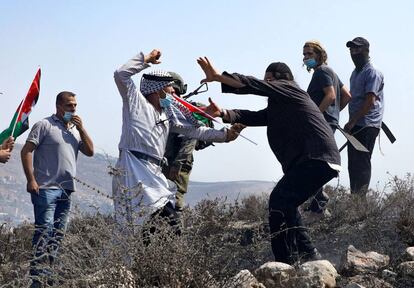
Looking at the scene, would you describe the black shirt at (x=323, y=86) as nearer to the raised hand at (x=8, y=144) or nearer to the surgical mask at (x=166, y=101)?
the surgical mask at (x=166, y=101)

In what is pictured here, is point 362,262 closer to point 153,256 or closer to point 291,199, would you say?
point 291,199

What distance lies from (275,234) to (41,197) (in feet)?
7.21

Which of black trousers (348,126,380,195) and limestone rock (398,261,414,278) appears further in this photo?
black trousers (348,126,380,195)

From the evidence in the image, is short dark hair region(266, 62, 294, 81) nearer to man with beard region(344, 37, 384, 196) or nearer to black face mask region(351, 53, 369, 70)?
man with beard region(344, 37, 384, 196)

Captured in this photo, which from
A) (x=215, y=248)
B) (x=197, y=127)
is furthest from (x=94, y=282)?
(x=197, y=127)

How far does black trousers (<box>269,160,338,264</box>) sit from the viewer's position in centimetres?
662

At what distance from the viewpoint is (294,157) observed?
6.74 meters

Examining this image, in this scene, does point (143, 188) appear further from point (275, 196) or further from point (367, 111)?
point (367, 111)

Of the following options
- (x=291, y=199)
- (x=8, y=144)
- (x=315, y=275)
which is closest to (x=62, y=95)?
(x=8, y=144)

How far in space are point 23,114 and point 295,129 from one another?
256 cm

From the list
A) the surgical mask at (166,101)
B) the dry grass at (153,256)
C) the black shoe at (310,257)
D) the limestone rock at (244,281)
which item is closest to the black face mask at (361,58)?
the dry grass at (153,256)

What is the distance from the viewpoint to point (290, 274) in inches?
244

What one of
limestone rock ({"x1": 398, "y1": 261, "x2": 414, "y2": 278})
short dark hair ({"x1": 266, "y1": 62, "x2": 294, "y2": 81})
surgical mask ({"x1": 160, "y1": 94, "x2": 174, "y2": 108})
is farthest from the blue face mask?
limestone rock ({"x1": 398, "y1": 261, "x2": 414, "y2": 278})

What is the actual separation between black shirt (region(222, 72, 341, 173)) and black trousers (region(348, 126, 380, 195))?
2221 millimetres
